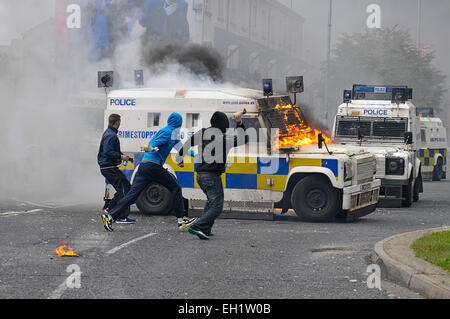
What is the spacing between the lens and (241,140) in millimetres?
11266

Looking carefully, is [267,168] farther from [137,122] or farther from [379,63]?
[379,63]

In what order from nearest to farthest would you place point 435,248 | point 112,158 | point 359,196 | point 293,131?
point 435,248 → point 112,158 → point 359,196 → point 293,131

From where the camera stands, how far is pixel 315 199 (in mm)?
12867

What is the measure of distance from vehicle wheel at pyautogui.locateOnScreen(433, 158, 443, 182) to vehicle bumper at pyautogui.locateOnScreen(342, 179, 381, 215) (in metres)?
15.8

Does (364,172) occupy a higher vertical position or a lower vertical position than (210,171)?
lower

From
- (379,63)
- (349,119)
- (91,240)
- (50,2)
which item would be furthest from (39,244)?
(379,63)

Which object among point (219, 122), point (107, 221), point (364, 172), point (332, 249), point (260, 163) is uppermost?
point (219, 122)

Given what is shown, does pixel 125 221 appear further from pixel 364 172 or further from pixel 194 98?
pixel 364 172

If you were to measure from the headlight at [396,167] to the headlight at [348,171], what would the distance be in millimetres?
3474

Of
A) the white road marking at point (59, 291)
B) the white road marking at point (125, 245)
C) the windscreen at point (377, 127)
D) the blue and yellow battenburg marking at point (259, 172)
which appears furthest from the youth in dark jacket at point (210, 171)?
the windscreen at point (377, 127)

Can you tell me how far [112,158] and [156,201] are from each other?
1874 mm

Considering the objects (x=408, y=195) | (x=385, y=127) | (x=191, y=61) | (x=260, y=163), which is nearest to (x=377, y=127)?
(x=385, y=127)

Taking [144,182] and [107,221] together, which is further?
[144,182]
